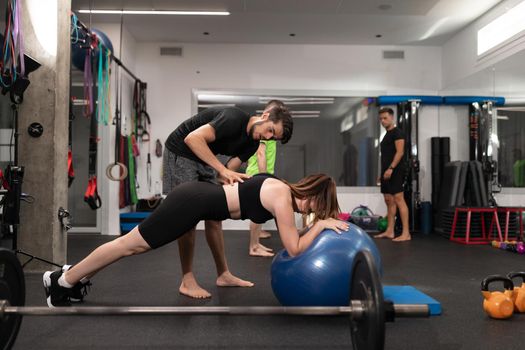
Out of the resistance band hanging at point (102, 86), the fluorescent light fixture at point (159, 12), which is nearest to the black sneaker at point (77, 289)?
the resistance band hanging at point (102, 86)

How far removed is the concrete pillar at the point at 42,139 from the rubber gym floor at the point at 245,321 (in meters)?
0.27

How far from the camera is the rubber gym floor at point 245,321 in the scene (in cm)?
163

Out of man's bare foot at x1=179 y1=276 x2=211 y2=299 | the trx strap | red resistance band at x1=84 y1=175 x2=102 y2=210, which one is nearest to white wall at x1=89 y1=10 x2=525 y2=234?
the trx strap

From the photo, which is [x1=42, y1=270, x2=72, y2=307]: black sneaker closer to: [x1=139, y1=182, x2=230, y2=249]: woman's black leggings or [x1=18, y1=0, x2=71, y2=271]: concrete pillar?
[x1=139, y1=182, x2=230, y2=249]: woman's black leggings

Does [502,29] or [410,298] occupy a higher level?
[502,29]

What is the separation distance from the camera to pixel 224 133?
81.4 inches

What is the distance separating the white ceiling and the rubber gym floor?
8.96ft

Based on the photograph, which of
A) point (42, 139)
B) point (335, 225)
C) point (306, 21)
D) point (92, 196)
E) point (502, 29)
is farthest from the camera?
point (306, 21)

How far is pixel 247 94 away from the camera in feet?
20.2

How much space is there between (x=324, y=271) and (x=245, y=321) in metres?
0.42

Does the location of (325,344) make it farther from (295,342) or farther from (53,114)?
(53,114)

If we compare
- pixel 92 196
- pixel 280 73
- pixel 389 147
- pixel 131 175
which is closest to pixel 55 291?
pixel 92 196

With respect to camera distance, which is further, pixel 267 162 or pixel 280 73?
pixel 280 73

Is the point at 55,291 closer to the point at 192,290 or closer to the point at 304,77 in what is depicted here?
the point at 192,290
